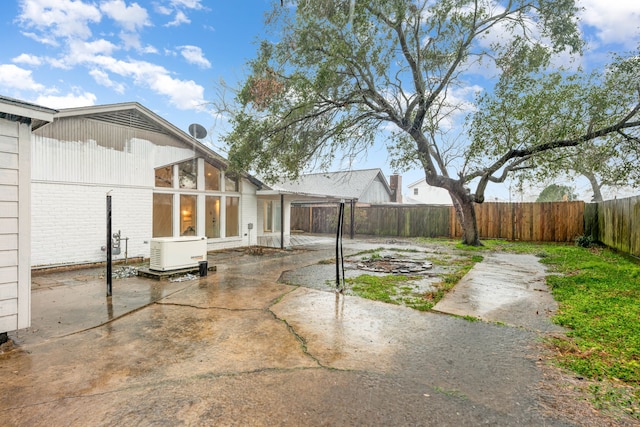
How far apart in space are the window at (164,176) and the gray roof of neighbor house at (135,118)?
3.24 feet

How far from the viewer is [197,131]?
1002 centimetres

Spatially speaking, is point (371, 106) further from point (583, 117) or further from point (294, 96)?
point (583, 117)

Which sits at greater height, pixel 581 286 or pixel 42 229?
pixel 42 229

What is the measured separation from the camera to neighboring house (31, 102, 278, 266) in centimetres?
719

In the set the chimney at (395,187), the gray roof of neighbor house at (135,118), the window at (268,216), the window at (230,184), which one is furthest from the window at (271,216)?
the chimney at (395,187)

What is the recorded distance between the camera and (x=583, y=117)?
28.8ft

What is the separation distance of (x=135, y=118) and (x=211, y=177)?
2.76m

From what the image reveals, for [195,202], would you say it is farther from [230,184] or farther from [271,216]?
[271,216]

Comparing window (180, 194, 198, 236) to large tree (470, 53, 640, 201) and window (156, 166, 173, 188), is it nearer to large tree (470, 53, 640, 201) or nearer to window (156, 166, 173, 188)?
window (156, 166, 173, 188)

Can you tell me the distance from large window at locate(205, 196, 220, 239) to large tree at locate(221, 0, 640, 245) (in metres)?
1.72

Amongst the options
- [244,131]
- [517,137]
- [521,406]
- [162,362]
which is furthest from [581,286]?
[244,131]

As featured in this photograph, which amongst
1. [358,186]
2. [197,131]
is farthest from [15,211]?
[358,186]

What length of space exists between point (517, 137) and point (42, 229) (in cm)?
1218

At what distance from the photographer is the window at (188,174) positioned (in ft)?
32.2
